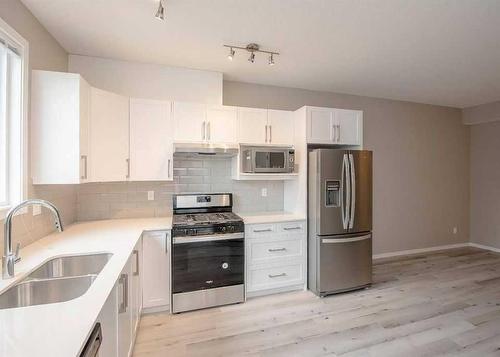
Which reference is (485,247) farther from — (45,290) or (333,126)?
(45,290)

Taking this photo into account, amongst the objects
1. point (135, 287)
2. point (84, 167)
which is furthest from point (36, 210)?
point (135, 287)

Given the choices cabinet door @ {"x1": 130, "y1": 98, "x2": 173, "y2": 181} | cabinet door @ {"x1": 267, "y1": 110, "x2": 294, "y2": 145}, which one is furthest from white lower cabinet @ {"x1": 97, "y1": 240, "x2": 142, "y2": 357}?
cabinet door @ {"x1": 267, "y1": 110, "x2": 294, "y2": 145}

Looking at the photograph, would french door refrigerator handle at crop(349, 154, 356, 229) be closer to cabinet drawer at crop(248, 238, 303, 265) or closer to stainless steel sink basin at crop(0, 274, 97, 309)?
cabinet drawer at crop(248, 238, 303, 265)

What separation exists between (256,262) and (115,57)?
9.12 feet

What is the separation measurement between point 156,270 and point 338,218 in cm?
207

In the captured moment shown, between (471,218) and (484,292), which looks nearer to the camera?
(484,292)

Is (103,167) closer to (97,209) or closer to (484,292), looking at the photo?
(97,209)

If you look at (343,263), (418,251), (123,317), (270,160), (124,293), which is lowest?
(418,251)

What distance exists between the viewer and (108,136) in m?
2.57

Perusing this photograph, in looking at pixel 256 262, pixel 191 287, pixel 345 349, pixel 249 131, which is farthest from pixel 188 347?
pixel 249 131

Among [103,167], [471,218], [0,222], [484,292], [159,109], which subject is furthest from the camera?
[471,218]

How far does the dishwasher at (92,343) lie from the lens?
0.89m

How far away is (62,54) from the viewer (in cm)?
264

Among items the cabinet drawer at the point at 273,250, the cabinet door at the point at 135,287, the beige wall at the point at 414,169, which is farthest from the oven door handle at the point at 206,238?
the beige wall at the point at 414,169
